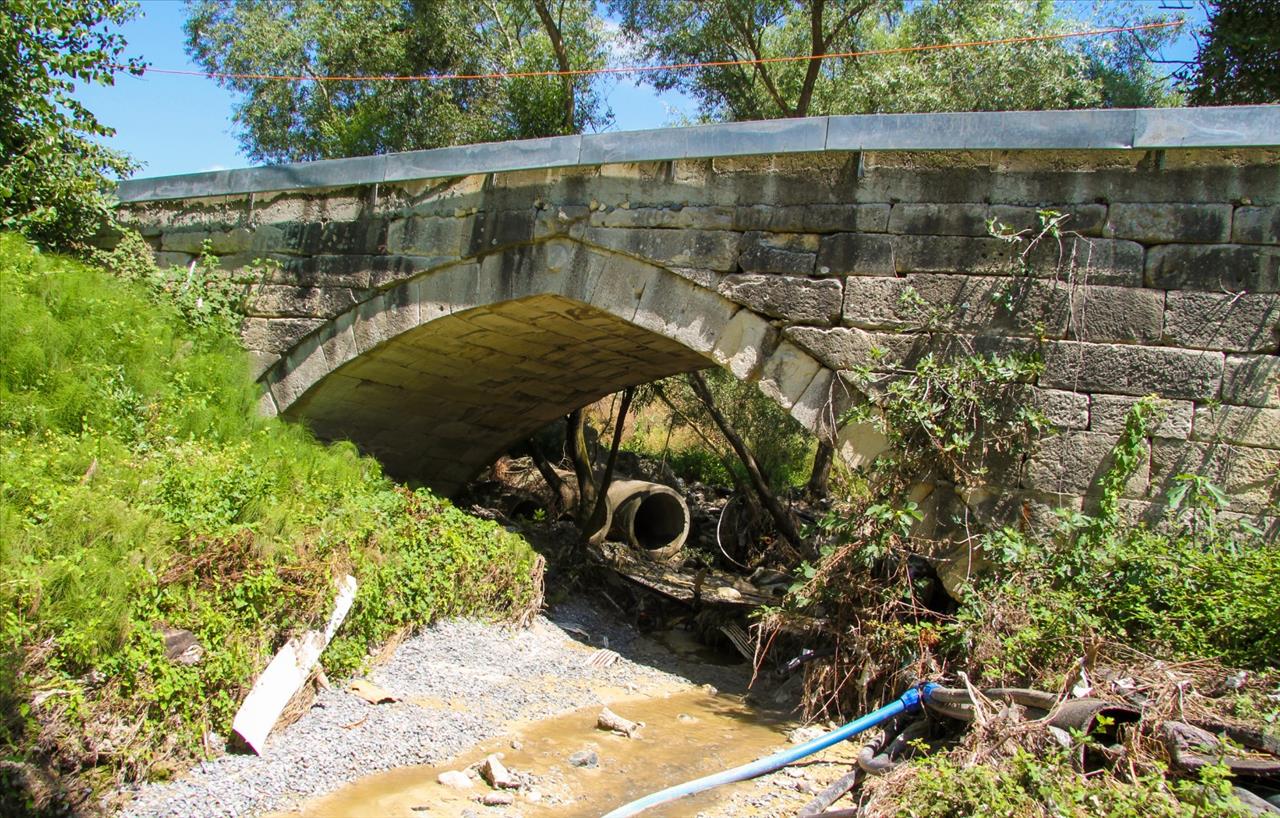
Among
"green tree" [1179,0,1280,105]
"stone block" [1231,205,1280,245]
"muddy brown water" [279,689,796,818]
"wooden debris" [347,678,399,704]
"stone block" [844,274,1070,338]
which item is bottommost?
"muddy brown water" [279,689,796,818]

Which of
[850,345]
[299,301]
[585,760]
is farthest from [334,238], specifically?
[585,760]

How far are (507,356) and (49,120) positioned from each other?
387cm

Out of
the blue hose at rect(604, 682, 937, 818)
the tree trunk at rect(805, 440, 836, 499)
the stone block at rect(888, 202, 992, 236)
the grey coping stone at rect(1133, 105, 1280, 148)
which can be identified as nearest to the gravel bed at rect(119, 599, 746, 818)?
the blue hose at rect(604, 682, 937, 818)

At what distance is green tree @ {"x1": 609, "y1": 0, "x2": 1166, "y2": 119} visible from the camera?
454 inches

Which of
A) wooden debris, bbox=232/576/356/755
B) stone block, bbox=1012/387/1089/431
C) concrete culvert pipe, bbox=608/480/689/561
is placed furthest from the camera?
concrete culvert pipe, bbox=608/480/689/561

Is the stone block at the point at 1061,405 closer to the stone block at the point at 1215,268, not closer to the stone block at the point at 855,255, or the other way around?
the stone block at the point at 1215,268

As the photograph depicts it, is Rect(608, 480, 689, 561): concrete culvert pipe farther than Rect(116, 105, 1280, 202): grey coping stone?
Yes

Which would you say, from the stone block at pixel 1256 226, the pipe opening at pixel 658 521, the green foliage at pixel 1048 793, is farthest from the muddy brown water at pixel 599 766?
the pipe opening at pixel 658 521

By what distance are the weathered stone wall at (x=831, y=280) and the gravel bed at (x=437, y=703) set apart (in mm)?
2176

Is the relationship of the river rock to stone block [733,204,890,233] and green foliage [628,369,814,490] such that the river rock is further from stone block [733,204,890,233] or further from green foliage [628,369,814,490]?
green foliage [628,369,814,490]

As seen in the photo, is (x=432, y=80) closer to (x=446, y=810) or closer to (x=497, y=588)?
(x=497, y=588)

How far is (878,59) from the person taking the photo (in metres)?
12.6

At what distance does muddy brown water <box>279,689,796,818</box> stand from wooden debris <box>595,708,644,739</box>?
0.05m

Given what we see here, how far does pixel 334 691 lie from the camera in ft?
16.5
